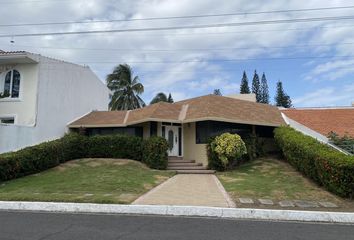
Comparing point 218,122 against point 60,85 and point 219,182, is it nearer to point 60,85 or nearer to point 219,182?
point 219,182

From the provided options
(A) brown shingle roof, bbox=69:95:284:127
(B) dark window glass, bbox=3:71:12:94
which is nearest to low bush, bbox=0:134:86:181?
(A) brown shingle roof, bbox=69:95:284:127

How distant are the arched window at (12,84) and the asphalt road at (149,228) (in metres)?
15.4

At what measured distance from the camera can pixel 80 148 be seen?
78.9 feet

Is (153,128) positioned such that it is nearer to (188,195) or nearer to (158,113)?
(158,113)

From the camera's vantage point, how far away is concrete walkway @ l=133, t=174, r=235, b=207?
11.2 metres

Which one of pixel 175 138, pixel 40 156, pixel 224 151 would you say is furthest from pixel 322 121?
pixel 40 156

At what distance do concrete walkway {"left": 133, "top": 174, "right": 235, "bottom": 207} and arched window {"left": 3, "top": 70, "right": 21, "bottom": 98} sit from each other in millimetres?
12319

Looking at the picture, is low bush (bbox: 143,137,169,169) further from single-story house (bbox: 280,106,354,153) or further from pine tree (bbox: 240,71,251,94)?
pine tree (bbox: 240,71,251,94)

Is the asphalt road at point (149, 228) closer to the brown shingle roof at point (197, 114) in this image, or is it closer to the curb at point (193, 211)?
the curb at point (193, 211)

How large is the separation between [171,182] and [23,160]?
23.6 feet

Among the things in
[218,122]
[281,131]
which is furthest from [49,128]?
[281,131]

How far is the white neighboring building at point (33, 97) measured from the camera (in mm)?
22062

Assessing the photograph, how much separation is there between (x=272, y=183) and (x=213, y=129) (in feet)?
24.5

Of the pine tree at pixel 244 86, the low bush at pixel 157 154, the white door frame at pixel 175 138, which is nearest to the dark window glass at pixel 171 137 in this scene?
the white door frame at pixel 175 138
